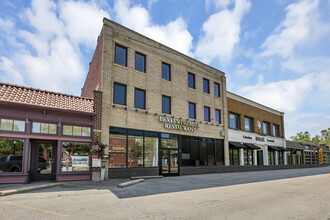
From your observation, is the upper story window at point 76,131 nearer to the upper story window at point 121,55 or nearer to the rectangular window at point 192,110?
the upper story window at point 121,55

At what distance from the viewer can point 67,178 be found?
547 inches

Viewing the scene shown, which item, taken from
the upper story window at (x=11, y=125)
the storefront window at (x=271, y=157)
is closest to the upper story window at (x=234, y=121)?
the storefront window at (x=271, y=157)

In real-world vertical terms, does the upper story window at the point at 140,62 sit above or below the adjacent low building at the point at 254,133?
above

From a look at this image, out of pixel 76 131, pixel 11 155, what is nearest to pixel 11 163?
pixel 11 155

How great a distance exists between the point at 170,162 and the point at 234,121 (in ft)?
37.7

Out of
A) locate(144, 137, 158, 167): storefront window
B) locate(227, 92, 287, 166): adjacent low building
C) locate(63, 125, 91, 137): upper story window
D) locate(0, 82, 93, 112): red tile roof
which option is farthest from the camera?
locate(227, 92, 287, 166): adjacent low building

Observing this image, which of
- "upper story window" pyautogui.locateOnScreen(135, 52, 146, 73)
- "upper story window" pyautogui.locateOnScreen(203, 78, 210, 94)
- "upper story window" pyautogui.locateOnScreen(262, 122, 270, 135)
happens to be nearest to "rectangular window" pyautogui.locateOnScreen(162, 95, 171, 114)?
"upper story window" pyautogui.locateOnScreen(135, 52, 146, 73)

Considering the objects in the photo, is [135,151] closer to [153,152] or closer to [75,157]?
[153,152]

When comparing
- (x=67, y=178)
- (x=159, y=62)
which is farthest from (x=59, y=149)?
(x=159, y=62)

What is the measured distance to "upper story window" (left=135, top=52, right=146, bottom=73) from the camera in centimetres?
1920

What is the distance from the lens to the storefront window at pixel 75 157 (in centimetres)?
1413

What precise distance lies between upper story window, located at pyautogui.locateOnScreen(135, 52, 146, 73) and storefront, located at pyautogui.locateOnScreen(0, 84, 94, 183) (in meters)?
5.17

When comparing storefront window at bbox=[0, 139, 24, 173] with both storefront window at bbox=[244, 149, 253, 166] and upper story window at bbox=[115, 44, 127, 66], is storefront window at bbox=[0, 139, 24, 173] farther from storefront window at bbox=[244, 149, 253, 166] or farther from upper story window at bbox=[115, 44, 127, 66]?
storefront window at bbox=[244, 149, 253, 166]

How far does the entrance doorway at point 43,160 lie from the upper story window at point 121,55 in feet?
23.3
